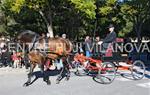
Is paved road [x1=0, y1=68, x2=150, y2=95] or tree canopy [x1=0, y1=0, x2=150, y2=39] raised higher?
tree canopy [x1=0, y1=0, x2=150, y2=39]

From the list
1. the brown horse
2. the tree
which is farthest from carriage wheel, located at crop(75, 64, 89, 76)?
the tree

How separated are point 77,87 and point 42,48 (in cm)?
201

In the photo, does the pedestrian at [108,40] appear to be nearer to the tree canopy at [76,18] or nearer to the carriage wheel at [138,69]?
the carriage wheel at [138,69]

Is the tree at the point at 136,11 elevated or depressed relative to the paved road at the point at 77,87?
elevated

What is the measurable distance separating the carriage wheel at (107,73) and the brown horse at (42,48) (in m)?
1.51

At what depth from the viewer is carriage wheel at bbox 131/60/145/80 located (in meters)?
15.4

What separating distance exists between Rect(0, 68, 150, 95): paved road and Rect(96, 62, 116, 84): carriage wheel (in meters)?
0.26

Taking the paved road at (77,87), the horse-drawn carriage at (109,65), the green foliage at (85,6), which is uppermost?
the green foliage at (85,6)

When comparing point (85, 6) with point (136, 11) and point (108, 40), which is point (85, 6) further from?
point (108, 40)

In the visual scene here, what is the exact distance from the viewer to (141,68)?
15.6m

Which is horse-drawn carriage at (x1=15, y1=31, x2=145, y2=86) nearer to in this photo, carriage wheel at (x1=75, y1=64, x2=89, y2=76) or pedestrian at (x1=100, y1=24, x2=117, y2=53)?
pedestrian at (x1=100, y1=24, x2=117, y2=53)

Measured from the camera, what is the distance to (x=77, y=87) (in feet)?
44.8

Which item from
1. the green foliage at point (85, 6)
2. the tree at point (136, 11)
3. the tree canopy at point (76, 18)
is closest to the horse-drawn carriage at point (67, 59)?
the green foliage at point (85, 6)

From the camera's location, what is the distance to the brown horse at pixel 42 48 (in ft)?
46.6
